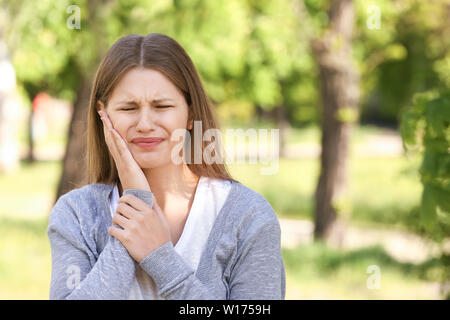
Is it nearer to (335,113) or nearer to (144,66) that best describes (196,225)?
(144,66)

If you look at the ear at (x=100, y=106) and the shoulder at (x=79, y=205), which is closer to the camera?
the shoulder at (x=79, y=205)

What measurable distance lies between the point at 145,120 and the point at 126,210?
276 millimetres

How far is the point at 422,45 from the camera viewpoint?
18.6 meters

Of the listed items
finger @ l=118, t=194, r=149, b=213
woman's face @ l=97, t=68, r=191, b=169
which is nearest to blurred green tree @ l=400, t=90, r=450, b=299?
woman's face @ l=97, t=68, r=191, b=169

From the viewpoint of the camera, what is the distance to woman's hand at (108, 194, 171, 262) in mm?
1685

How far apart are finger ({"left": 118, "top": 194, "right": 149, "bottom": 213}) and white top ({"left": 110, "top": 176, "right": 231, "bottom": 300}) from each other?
128mm

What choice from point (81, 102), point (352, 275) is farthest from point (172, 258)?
point (81, 102)

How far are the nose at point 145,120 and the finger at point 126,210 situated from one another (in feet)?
0.76

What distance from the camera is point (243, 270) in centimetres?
174

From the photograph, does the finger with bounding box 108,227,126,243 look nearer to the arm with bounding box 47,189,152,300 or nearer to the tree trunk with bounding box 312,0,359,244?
the arm with bounding box 47,189,152,300

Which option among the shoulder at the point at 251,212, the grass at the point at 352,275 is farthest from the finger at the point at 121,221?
the grass at the point at 352,275

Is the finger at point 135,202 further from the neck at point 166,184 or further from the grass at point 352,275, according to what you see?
the grass at point 352,275

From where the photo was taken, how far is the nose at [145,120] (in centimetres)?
178
